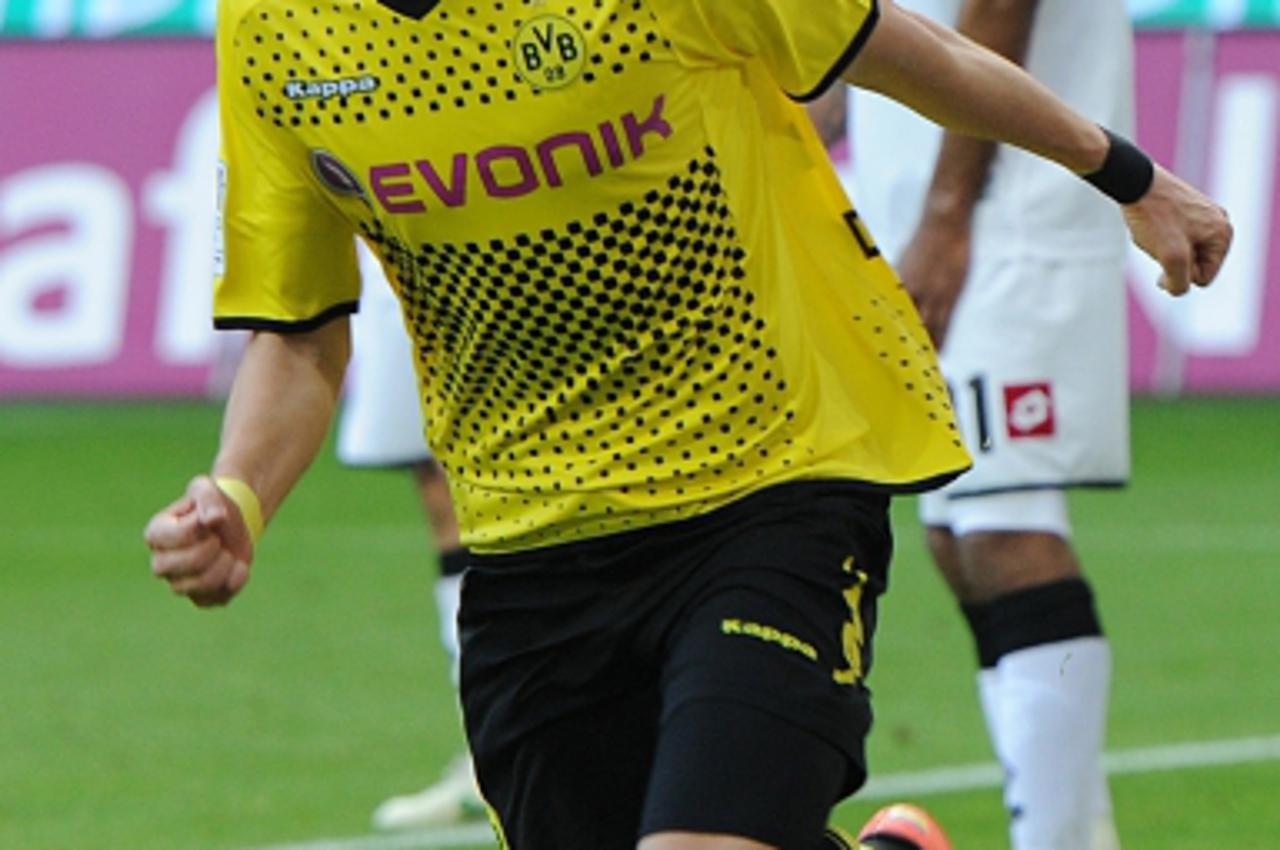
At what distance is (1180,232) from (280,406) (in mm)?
1265

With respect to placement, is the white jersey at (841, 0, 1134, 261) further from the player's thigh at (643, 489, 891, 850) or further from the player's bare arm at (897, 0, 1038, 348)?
the player's thigh at (643, 489, 891, 850)

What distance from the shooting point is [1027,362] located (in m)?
5.63

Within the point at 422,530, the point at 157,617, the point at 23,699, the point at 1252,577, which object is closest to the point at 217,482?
the point at 23,699

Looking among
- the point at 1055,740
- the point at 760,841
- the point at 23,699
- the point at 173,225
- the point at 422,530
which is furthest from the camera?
the point at 173,225

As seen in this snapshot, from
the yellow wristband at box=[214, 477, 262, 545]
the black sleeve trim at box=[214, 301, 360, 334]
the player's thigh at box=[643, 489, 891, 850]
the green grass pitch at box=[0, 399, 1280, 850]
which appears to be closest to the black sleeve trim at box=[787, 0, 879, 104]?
the player's thigh at box=[643, 489, 891, 850]

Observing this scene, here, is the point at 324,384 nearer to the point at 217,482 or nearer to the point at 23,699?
the point at 217,482

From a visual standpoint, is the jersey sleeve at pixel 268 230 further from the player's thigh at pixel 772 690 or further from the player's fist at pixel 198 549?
the player's thigh at pixel 772 690

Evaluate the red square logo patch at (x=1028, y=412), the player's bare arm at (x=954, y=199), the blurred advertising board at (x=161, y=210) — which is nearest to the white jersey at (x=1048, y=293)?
the red square logo patch at (x=1028, y=412)

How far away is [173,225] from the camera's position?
1453 cm

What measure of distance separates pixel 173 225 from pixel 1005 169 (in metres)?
9.26

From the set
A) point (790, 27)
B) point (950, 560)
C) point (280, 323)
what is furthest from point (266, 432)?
point (950, 560)

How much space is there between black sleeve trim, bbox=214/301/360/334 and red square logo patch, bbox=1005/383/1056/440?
1567mm

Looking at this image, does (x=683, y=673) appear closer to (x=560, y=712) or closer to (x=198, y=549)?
(x=560, y=712)

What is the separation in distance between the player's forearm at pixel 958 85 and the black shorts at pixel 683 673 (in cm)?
52
